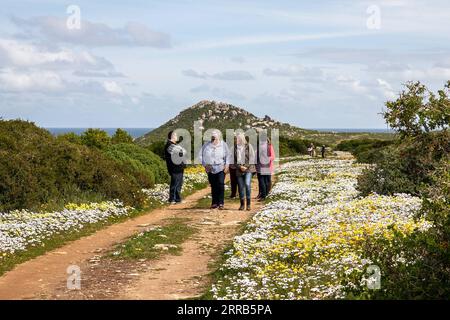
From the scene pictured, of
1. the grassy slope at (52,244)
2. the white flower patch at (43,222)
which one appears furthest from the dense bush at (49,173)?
the grassy slope at (52,244)

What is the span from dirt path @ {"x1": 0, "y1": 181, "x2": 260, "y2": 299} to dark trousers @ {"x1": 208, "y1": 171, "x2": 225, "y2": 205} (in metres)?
3.73

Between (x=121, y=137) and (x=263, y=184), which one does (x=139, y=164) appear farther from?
(x=121, y=137)

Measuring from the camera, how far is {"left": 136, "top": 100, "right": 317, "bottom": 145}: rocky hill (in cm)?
11694

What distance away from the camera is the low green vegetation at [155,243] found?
1441 cm

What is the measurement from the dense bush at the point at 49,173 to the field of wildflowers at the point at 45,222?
0.73 meters

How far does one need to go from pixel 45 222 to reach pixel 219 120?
10212 cm

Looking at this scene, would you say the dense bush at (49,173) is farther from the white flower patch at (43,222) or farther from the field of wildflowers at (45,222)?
the white flower patch at (43,222)

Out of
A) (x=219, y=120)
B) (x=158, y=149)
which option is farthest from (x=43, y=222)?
(x=219, y=120)

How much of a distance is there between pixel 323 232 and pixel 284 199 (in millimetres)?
9362

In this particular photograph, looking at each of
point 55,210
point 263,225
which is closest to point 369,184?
point 263,225

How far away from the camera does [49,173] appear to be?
2178cm

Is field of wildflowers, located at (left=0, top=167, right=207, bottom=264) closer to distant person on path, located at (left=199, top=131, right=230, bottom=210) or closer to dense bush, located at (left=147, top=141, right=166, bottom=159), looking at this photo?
distant person on path, located at (left=199, top=131, right=230, bottom=210)

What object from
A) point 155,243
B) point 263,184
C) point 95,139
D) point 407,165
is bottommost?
point 155,243
